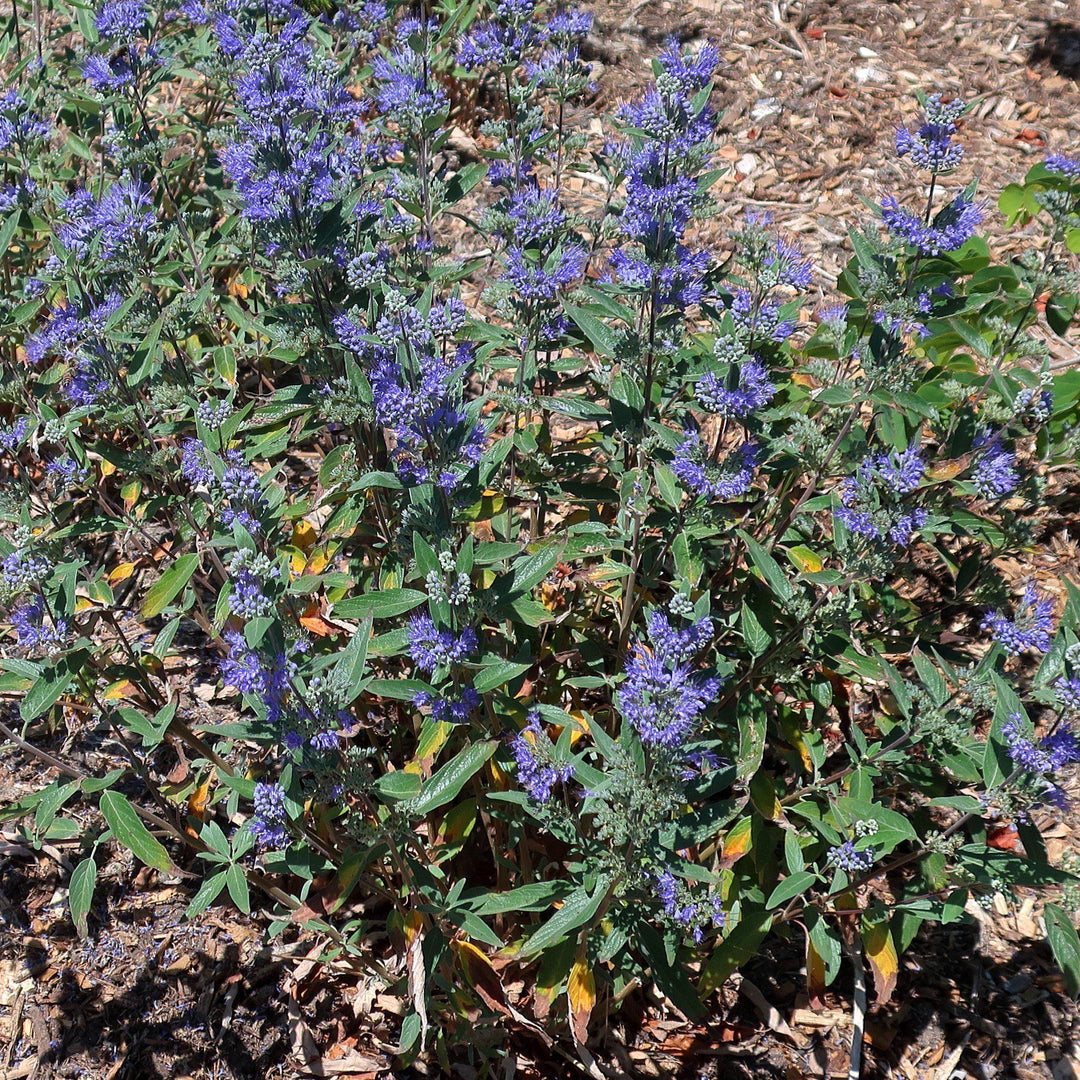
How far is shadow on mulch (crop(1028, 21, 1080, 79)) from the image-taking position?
7.80 meters

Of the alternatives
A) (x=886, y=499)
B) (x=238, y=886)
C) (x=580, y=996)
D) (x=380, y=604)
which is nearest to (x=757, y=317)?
(x=886, y=499)

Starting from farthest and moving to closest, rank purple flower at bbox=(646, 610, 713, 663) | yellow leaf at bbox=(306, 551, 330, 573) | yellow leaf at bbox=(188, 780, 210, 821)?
yellow leaf at bbox=(306, 551, 330, 573) → yellow leaf at bbox=(188, 780, 210, 821) → purple flower at bbox=(646, 610, 713, 663)

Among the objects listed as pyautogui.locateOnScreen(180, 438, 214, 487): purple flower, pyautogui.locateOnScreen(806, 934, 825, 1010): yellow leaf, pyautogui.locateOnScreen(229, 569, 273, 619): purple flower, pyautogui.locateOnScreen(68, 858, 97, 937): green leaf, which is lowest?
pyautogui.locateOnScreen(806, 934, 825, 1010): yellow leaf

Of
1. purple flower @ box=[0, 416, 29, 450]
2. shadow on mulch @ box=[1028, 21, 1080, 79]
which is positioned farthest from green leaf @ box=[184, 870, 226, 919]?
shadow on mulch @ box=[1028, 21, 1080, 79]

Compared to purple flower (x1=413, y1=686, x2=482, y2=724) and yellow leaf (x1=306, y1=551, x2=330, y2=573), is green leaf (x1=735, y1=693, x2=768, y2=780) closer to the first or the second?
purple flower (x1=413, y1=686, x2=482, y2=724)

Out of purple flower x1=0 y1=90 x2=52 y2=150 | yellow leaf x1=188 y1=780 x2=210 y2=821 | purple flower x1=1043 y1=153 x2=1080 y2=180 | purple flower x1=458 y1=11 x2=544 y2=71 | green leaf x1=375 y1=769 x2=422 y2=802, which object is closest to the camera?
green leaf x1=375 y1=769 x2=422 y2=802

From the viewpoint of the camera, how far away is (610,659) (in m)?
4.29

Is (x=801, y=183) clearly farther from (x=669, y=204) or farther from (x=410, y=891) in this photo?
(x=410, y=891)

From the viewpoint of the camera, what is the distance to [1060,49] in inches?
311

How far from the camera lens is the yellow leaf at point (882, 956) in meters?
3.49

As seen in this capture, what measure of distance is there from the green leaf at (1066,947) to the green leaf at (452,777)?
75.3 inches

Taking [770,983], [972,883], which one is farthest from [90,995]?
[972,883]

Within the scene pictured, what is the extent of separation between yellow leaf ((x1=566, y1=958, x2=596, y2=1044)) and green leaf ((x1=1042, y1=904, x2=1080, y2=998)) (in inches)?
60.7

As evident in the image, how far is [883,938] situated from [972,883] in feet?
1.75
